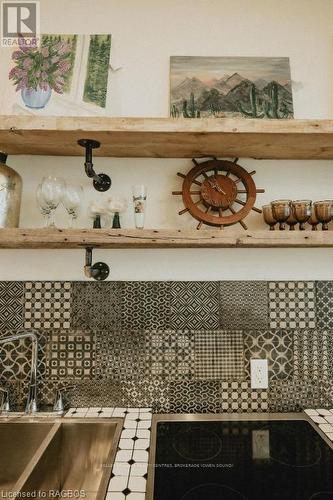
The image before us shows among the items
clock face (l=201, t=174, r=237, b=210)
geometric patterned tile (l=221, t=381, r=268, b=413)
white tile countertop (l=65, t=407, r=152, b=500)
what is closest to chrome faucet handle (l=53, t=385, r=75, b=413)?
white tile countertop (l=65, t=407, r=152, b=500)

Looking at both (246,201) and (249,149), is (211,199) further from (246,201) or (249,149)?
(249,149)

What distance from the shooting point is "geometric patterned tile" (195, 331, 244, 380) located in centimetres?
158

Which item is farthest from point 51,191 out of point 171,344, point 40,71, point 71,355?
point 171,344

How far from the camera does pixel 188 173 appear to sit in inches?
64.3

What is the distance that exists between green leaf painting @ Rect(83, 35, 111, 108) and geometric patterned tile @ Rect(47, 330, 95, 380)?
1010 millimetres

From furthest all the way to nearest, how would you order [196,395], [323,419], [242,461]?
[196,395]
[323,419]
[242,461]

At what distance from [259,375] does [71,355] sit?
0.81m

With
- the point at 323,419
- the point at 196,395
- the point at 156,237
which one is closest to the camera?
the point at 156,237

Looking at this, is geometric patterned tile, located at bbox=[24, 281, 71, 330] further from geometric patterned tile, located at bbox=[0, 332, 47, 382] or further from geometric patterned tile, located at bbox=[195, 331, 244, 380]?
geometric patterned tile, located at bbox=[195, 331, 244, 380]

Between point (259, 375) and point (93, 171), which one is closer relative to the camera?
point (93, 171)

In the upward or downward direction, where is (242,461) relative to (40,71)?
downward

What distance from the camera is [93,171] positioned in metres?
1.44

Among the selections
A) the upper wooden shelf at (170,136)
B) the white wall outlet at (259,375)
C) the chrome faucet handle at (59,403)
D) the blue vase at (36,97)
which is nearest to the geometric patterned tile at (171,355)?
the white wall outlet at (259,375)

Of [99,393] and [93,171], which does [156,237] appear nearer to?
[93,171]
